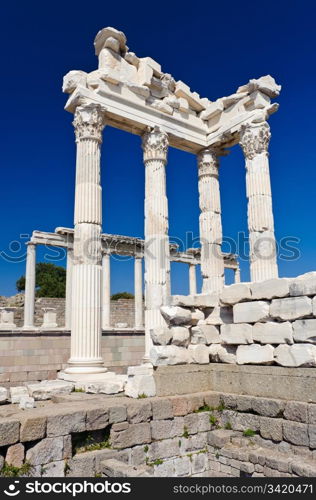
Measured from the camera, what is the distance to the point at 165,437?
26.0 ft

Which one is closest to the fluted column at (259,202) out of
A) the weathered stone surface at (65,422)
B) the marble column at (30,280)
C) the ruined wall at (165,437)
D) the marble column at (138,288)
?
the ruined wall at (165,437)

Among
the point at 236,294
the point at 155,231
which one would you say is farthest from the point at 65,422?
the point at 155,231

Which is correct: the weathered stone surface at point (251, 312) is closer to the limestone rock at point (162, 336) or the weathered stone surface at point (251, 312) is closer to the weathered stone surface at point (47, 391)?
the limestone rock at point (162, 336)

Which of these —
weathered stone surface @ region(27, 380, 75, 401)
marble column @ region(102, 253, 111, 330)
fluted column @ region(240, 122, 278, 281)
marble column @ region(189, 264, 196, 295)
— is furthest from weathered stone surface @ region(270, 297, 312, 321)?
marble column @ region(189, 264, 196, 295)

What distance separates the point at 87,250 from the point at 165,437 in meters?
7.79

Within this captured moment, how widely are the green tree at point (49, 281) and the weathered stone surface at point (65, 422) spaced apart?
179 feet

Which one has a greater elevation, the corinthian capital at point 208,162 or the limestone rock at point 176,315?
the corinthian capital at point 208,162

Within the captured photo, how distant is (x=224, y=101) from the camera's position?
18453mm

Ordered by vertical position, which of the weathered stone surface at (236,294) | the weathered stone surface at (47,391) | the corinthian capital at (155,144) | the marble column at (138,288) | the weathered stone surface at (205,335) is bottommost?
the weathered stone surface at (47,391)

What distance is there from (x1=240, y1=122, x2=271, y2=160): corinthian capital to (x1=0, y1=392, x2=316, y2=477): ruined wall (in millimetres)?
10922

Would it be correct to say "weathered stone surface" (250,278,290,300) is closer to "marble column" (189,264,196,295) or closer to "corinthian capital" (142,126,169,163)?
"corinthian capital" (142,126,169,163)

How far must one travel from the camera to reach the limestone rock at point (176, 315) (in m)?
9.62

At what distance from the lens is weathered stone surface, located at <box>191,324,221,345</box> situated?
987cm

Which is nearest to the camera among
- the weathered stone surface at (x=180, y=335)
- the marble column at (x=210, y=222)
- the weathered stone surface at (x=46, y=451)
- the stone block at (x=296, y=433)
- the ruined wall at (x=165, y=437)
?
the weathered stone surface at (x=46, y=451)
